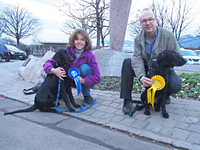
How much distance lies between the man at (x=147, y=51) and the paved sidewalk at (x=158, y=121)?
0.90ft

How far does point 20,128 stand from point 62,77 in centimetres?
99

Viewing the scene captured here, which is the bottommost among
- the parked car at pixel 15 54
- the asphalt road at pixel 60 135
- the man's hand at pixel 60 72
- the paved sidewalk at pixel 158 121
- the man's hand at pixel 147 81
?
the asphalt road at pixel 60 135

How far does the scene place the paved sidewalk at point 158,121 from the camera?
2.00m

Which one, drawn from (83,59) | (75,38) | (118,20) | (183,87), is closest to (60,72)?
(83,59)

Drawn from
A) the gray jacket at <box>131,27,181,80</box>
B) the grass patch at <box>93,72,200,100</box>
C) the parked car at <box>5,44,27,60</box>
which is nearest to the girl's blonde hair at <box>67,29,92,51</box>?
the gray jacket at <box>131,27,181,80</box>

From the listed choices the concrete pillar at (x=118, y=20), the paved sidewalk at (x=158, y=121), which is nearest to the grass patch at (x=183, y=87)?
the paved sidewalk at (x=158, y=121)

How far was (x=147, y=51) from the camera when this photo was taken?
2.73 m

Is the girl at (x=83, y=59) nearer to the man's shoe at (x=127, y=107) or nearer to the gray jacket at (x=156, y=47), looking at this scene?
the man's shoe at (x=127, y=107)

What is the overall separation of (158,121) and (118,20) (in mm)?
5248

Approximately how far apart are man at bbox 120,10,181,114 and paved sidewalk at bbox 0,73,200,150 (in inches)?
10.8

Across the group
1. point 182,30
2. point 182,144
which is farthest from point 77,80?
point 182,30

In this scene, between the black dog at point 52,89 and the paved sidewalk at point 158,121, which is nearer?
the paved sidewalk at point 158,121

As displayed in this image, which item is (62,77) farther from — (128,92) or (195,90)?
(195,90)

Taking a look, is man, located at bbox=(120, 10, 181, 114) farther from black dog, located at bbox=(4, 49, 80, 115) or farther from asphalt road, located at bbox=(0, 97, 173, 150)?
black dog, located at bbox=(4, 49, 80, 115)
